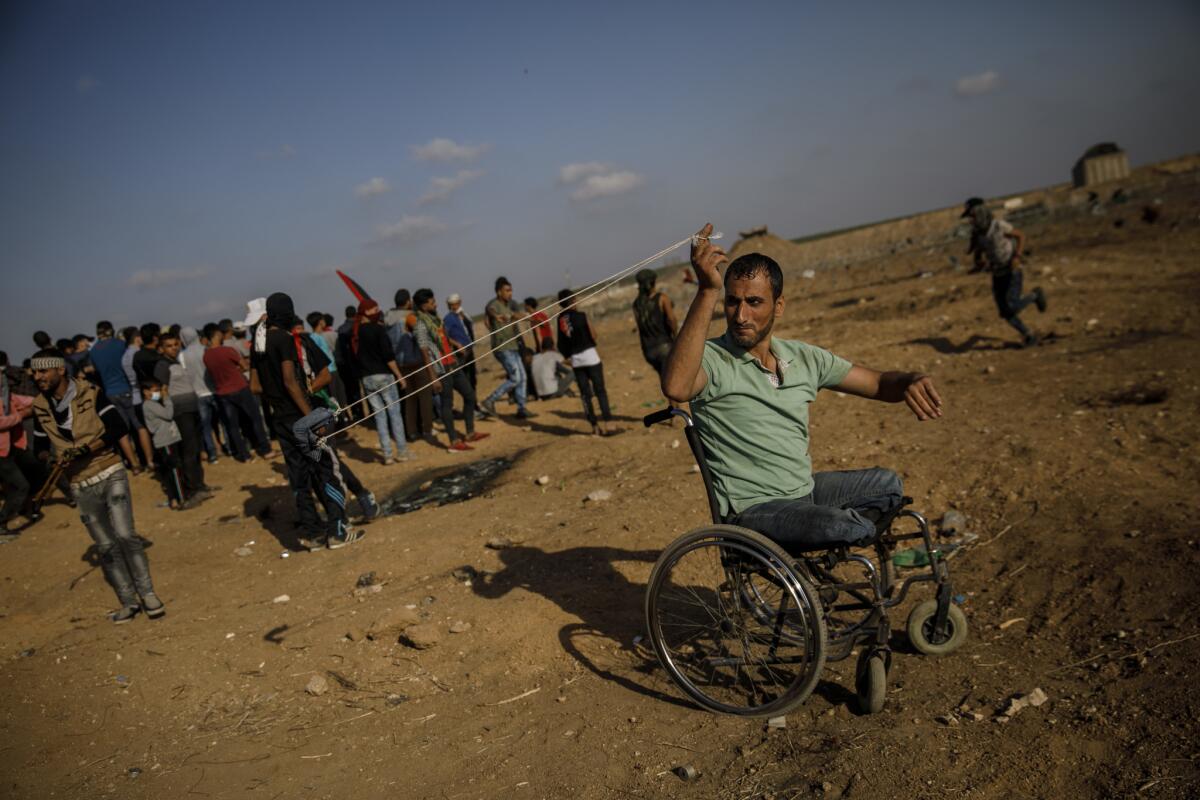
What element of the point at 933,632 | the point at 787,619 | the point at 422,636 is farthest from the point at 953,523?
the point at 422,636

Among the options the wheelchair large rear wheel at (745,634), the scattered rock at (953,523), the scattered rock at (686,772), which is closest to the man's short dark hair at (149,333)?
the wheelchair large rear wheel at (745,634)

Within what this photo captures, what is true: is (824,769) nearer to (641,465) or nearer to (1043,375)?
(641,465)

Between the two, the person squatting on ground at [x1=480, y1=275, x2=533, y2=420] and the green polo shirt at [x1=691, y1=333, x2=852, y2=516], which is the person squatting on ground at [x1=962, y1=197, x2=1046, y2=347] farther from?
the green polo shirt at [x1=691, y1=333, x2=852, y2=516]

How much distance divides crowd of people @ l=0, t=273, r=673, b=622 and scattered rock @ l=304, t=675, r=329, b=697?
181cm

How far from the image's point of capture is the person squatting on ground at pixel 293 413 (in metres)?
6.05

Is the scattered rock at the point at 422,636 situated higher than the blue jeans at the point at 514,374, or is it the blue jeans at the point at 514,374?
the blue jeans at the point at 514,374

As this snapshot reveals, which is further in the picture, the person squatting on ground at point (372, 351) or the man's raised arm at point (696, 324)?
the person squatting on ground at point (372, 351)

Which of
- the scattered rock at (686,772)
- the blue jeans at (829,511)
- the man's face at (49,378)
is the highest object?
the man's face at (49,378)

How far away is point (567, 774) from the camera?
9.82ft

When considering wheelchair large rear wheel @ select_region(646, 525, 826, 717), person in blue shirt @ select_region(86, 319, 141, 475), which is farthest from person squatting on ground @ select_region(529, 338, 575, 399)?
wheelchair large rear wheel @ select_region(646, 525, 826, 717)

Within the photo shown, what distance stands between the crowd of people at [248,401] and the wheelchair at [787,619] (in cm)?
215

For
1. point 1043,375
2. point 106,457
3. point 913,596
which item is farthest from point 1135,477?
point 106,457

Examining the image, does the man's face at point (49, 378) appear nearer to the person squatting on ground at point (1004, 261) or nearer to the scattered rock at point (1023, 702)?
the scattered rock at point (1023, 702)

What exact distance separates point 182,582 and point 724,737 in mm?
5138
